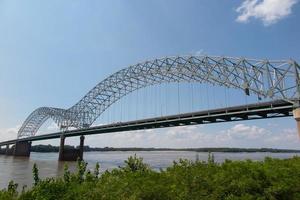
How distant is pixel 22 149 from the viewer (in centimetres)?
12400

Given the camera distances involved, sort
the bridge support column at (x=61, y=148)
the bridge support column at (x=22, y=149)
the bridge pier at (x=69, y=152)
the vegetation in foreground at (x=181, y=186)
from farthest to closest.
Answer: the bridge support column at (x=22, y=149), the bridge pier at (x=69, y=152), the bridge support column at (x=61, y=148), the vegetation in foreground at (x=181, y=186)

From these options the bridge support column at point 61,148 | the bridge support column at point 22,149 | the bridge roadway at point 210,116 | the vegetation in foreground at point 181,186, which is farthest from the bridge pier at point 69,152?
the vegetation in foreground at point 181,186

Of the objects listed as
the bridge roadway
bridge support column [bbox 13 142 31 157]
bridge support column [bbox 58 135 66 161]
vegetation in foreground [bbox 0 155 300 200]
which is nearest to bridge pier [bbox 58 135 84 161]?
bridge support column [bbox 58 135 66 161]

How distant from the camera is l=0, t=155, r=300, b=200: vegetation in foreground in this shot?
18.7 ft

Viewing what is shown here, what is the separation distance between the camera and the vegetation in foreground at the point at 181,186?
5.69 metres

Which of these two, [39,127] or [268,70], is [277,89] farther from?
[39,127]

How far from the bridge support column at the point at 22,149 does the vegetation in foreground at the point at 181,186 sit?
4873 inches

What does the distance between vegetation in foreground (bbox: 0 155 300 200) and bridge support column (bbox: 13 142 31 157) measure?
406 ft

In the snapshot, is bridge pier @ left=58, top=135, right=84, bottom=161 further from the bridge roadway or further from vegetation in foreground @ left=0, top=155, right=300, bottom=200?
vegetation in foreground @ left=0, top=155, right=300, bottom=200

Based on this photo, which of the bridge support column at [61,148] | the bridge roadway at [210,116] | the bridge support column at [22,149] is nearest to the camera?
the bridge roadway at [210,116]

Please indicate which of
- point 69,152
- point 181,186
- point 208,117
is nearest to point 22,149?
point 69,152

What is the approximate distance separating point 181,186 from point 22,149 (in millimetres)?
129467

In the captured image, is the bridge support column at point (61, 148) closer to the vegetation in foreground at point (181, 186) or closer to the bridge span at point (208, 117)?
the bridge span at point (208, 117)

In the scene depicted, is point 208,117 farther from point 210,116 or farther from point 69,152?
point 69,152
